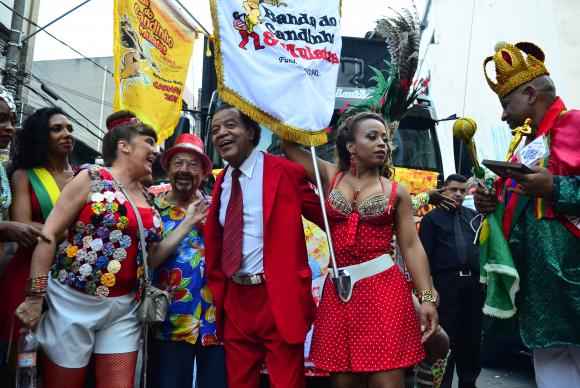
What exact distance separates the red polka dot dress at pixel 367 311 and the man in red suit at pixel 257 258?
0.47ft

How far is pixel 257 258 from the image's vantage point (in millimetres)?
3113

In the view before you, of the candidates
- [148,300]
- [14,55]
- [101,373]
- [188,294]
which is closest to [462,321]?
[188,294]

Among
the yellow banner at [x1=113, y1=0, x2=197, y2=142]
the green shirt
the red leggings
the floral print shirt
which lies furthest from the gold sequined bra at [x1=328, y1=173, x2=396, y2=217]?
the yellow banner at [x1=113, y1=0, x2=197, y2=142]

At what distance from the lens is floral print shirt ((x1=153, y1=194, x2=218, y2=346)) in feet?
10.9

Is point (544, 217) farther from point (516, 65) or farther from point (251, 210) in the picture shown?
point (251, 210)

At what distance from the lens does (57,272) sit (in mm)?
3086

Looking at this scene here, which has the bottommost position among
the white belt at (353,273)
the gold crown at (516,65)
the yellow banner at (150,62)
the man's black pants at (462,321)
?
the man's black pants at (462,321)

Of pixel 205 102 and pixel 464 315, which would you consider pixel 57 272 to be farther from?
pixel 205 102

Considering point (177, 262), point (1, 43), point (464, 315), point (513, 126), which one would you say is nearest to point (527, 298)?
point (513, 126)

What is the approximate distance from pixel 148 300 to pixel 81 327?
38cm

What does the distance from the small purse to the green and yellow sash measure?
0.51 metres

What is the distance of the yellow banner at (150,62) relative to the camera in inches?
252

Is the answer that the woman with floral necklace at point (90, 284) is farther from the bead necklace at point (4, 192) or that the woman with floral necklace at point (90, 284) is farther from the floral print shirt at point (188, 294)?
the bead necklace at point (4, 192)

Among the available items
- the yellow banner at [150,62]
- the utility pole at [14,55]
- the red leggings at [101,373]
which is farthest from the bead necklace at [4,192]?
the utility pole at [14,55]
